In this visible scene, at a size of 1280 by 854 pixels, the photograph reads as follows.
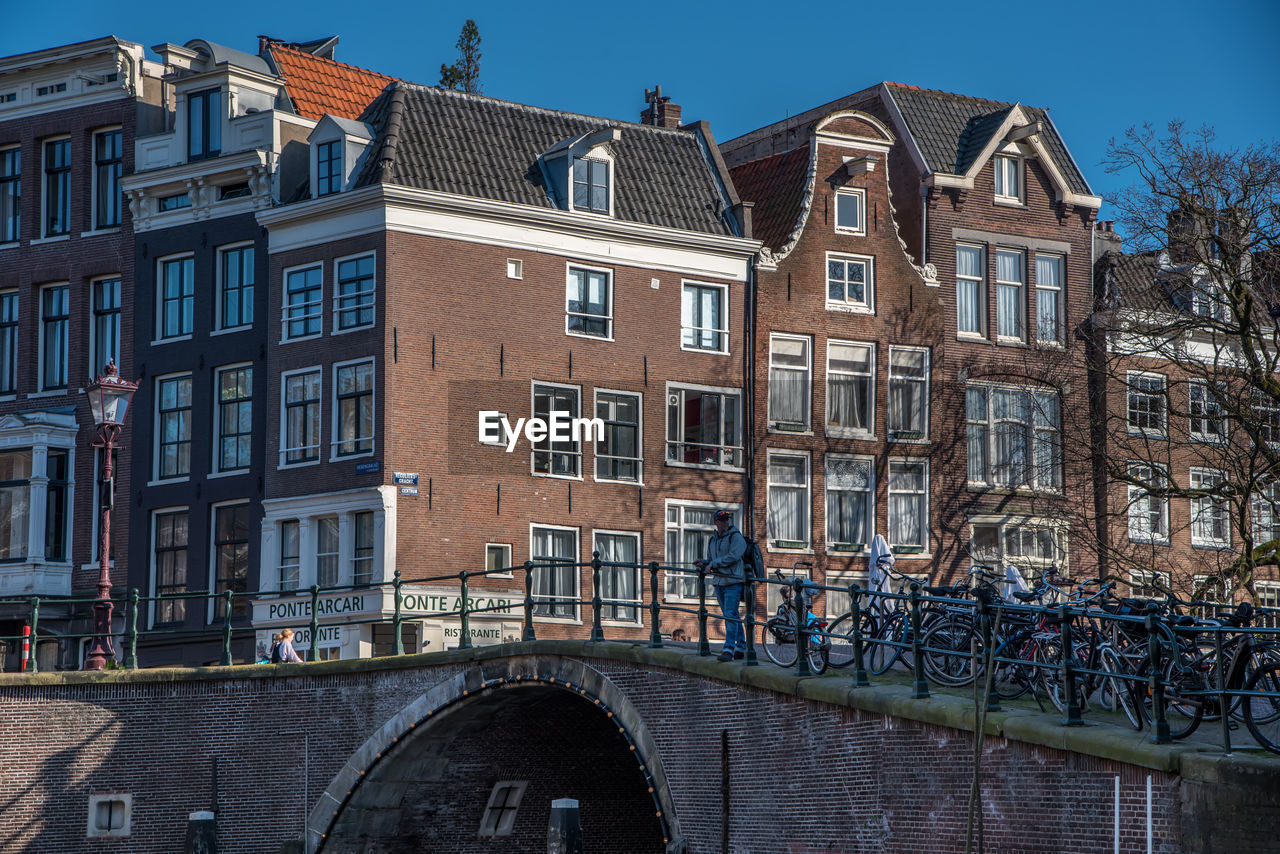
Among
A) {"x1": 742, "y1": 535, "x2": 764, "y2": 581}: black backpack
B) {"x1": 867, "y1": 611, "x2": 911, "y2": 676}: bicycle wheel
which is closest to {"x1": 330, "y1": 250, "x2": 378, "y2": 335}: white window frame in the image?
{"x1": 742, "y1": 535, "x2": 764, "y2": 581}: black backpack

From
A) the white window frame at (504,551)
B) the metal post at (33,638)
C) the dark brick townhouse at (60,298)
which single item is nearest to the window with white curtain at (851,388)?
the white window frame at (504,551)

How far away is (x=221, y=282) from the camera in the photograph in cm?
3244

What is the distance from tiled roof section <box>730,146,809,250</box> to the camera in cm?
3428

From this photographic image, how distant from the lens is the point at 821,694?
15305mm

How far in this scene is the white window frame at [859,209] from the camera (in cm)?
3416

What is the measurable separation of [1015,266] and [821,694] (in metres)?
22.5

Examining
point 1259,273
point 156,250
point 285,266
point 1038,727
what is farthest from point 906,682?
point 156,250

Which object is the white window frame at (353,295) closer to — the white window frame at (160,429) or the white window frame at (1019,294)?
the white window frame at (160,429)

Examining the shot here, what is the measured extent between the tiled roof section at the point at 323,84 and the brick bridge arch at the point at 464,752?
14279 millimetres

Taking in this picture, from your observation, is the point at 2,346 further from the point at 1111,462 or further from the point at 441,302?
the point at 1111,462

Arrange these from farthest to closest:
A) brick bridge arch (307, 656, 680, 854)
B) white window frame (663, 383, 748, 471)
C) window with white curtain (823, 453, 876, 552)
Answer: window with white curtain (823, 453, 876, 552)
white window frame (663, 383, 748, 471)
brick bridge arch (307, 656, 680, 854)

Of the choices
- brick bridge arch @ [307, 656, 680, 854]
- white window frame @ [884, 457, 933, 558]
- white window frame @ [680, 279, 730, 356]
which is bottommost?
brick bridge arch @ [307, 656, 680, 854]

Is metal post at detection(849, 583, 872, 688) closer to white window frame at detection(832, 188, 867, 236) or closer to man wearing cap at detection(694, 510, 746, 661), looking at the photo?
man wearing cap at detection(694, 510, 746, 661)

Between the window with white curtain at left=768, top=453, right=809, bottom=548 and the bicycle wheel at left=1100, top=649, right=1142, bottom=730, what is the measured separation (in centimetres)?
1960
